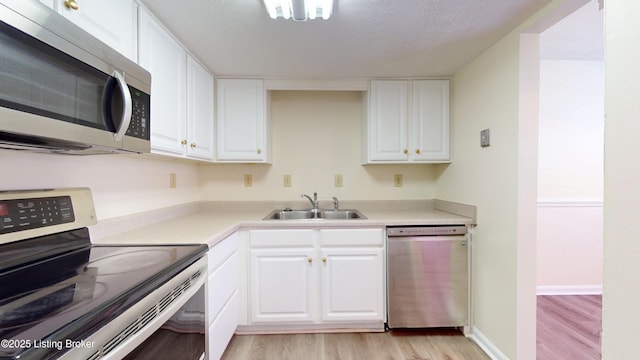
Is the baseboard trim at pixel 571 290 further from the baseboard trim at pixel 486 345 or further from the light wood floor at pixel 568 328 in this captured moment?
the baseboard trim at pixel 486 345

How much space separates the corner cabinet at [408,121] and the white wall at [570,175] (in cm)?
→ 115

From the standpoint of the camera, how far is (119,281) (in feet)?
2.67

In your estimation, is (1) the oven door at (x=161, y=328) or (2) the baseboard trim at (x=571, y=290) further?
(2) the baseboard trim at (x=571, y=290)

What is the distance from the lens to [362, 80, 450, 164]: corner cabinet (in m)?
2.37

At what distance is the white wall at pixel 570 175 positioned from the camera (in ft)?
8.61

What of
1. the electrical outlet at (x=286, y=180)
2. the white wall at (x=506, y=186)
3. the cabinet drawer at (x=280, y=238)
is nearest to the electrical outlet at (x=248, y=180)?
the electrical outlet at (x=286, y=180)

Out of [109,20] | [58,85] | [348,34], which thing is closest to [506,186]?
[348,34]

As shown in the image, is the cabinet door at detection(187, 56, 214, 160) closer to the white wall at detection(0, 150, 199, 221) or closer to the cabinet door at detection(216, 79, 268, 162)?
the cabinet door at detection(216, 79, 268, 162)

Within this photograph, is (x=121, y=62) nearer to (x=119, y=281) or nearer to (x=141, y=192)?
(x=119, y=281)

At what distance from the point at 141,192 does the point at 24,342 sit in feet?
4.77

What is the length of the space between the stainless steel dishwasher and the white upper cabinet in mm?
1908

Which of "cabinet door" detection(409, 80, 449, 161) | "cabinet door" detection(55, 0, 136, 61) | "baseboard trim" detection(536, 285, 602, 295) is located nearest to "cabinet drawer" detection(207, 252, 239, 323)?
"cabinet door" detection(55, 0, 136, 61)

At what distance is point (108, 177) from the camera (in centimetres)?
150

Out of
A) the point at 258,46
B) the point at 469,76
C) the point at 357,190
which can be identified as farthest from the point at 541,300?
the point at 258,46
